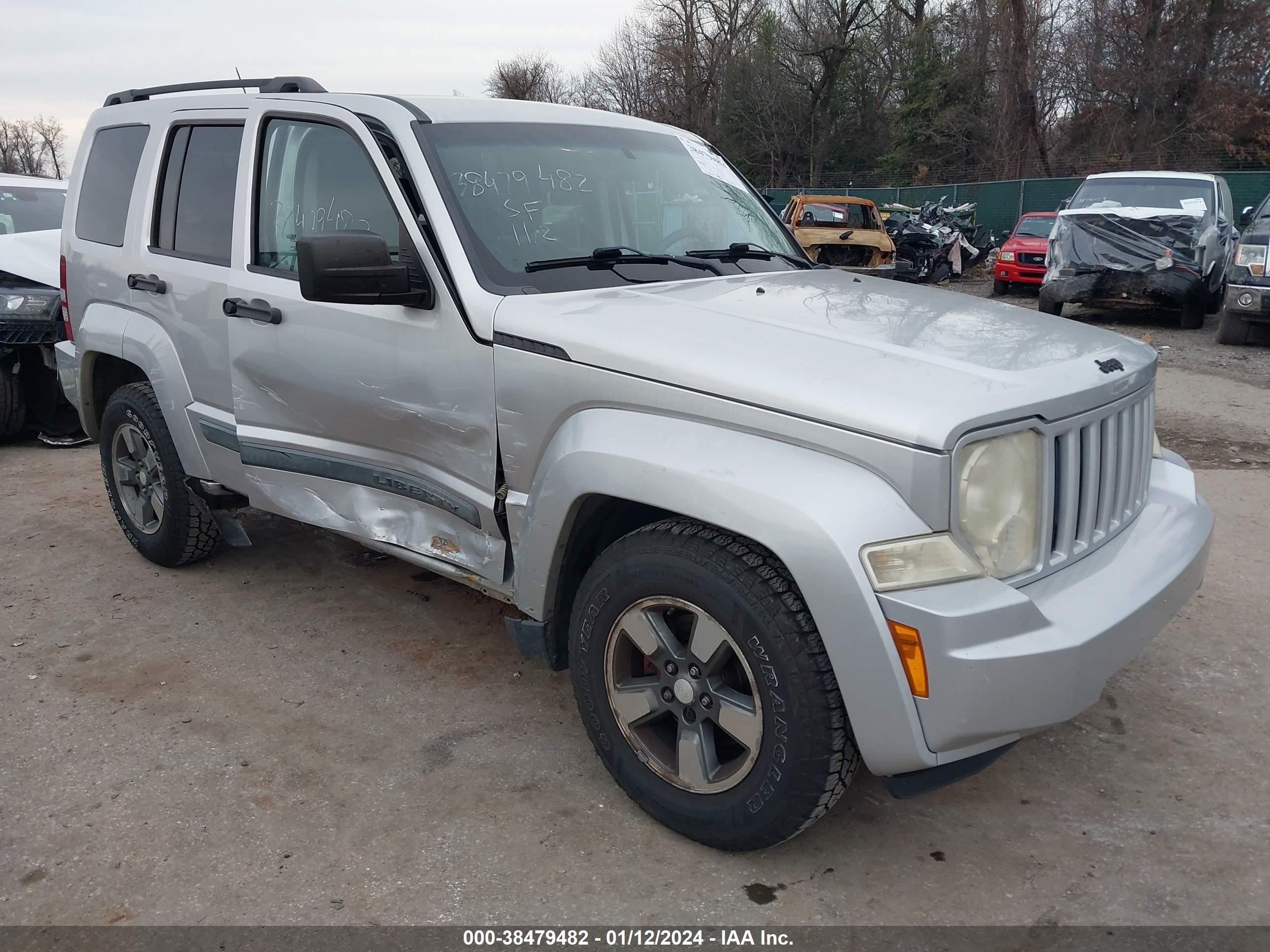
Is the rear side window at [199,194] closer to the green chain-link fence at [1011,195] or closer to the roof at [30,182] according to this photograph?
the roof at [30,182]

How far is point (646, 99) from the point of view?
49.2m

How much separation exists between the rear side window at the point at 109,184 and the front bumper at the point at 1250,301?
990cm

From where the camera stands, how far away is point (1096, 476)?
2.52m

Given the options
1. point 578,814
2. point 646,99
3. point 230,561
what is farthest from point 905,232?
point 646,99

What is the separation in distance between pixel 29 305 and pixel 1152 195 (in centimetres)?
1187

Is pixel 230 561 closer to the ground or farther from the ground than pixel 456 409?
closer to the ground

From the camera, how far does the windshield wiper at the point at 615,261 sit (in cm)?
307

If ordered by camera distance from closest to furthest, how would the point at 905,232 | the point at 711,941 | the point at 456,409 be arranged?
the point at 711,941 → the point at 456,409 → the point at 905,232

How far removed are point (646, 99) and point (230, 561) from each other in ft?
159

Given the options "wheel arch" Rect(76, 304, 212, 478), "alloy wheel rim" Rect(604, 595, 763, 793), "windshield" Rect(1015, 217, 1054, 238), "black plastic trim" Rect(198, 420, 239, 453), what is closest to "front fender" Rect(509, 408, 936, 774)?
"alloy wheel rim" Rect(604, 595, 763, 793)

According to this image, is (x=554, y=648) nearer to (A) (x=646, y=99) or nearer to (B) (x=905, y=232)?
(B) (x=905, y=232)

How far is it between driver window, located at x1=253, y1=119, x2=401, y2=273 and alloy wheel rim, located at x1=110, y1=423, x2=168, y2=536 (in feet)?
4.21

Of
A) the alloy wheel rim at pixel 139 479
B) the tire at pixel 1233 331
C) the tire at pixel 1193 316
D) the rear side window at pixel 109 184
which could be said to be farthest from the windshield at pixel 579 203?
the tire at pixel 1193 316

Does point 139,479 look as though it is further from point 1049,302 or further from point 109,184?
point 1049,302
